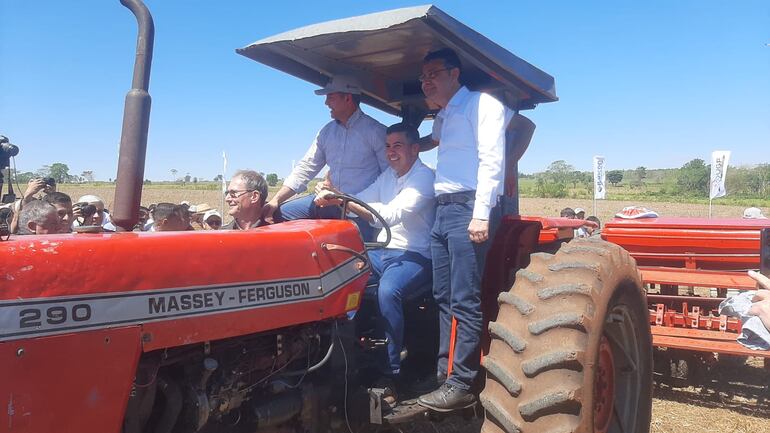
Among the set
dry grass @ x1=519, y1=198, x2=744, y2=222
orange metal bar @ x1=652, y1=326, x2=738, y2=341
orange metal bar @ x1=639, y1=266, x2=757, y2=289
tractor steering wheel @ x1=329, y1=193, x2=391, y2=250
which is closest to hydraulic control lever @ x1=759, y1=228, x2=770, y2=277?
orange metal bar @ x1=639, y1=266, x2=757, y2=289

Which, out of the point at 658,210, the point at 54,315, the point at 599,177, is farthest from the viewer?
the point at 658,210

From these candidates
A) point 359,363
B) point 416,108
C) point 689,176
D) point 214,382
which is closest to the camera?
point 214,382

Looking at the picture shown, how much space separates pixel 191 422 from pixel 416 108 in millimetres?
2826

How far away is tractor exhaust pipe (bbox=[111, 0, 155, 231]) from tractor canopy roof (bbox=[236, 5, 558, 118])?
131cm

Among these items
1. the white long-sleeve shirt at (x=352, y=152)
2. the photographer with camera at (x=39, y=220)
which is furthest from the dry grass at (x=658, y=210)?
the photographer with camera at (x=39, y=220)

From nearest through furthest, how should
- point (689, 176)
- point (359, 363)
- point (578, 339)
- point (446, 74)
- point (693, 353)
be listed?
point (578, 339), point (359, 363), point (446, 74), point (693, 353), point (689, 176)

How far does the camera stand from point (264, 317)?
2668 mm

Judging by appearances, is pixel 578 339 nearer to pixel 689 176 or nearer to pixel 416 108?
pixel 416 108

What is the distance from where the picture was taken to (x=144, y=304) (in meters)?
2.27

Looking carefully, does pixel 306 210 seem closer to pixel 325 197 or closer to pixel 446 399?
pixel 325 197

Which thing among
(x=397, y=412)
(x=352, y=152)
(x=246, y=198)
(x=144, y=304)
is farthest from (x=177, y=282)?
(x=352, y=152)

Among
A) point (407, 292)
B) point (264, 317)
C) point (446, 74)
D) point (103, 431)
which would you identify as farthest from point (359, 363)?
point (446, 74)

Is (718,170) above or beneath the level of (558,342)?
above

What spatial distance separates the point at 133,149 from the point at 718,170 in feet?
51.0
